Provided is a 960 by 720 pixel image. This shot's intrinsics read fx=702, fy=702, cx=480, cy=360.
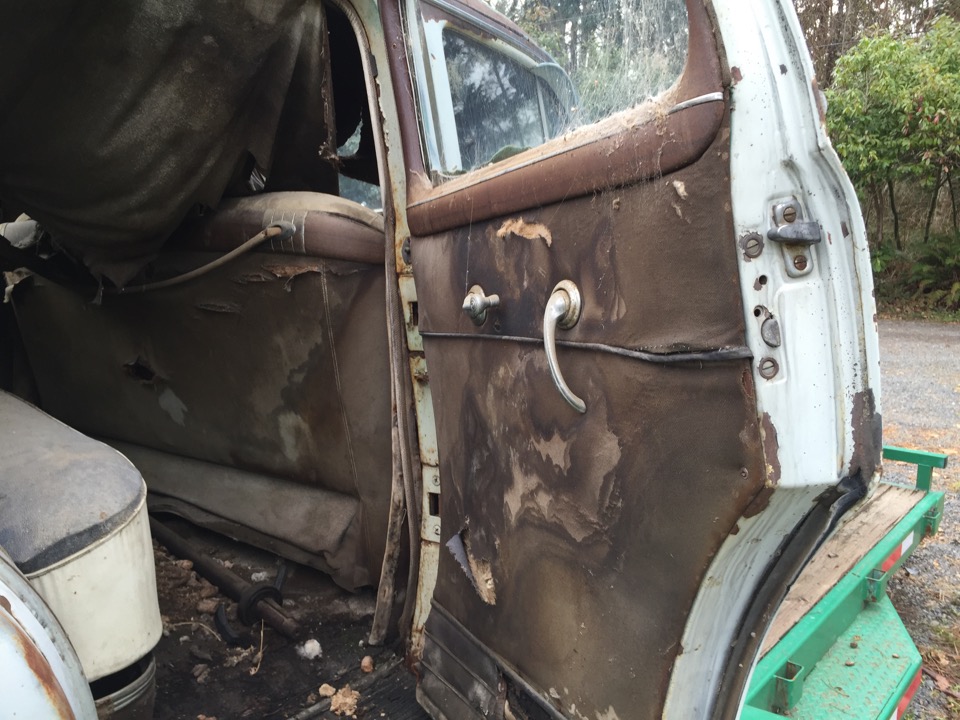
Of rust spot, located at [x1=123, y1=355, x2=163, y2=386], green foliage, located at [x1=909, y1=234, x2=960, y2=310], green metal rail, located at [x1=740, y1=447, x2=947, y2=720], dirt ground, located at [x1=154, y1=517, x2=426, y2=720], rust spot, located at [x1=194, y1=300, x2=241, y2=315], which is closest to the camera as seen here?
green metal rail, located at [x1=740, y1=447, x2=947, y2=720]

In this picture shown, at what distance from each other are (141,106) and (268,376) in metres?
0.89

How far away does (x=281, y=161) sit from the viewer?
7.92ft

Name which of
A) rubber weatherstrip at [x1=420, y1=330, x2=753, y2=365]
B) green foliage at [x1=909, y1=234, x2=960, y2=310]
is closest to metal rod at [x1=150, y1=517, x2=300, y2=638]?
rubber weatherstrip at [x1=420, y1=330, x2=753, y2=365]

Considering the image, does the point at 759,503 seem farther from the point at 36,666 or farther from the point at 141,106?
the point at 141,106

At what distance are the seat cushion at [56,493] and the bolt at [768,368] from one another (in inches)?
45.3

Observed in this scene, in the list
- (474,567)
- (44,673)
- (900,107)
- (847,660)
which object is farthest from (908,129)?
Result: (44,673)

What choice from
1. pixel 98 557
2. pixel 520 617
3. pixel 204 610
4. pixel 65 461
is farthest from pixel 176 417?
pixel 520 617

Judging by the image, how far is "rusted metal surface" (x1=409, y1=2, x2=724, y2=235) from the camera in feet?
3.29

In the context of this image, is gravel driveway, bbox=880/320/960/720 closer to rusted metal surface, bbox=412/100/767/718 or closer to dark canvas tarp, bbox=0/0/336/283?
rusted metal surface, bbox=412/100/767/718

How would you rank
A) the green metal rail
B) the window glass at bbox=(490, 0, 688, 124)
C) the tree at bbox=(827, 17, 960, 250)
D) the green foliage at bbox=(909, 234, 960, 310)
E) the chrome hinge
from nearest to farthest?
the chrome hinge < the window glass at bbox=(490, 0, 688, 124) < the green metal rail < the tree at bbox=(827, 17, 960, 250) < the green foliage at bbox=(909, 234, 960, 310)

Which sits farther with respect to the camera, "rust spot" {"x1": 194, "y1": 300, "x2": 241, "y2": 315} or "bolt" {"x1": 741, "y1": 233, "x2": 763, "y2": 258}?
"rust spot" {"x1": 194, "y1": 300, "x2": 241, "y2": 315}

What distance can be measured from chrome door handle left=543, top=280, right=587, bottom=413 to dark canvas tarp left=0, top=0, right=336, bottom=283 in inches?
42.5

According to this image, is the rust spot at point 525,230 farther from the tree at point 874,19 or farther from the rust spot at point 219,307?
the tree at point 874,19

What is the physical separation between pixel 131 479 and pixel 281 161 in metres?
1.35
